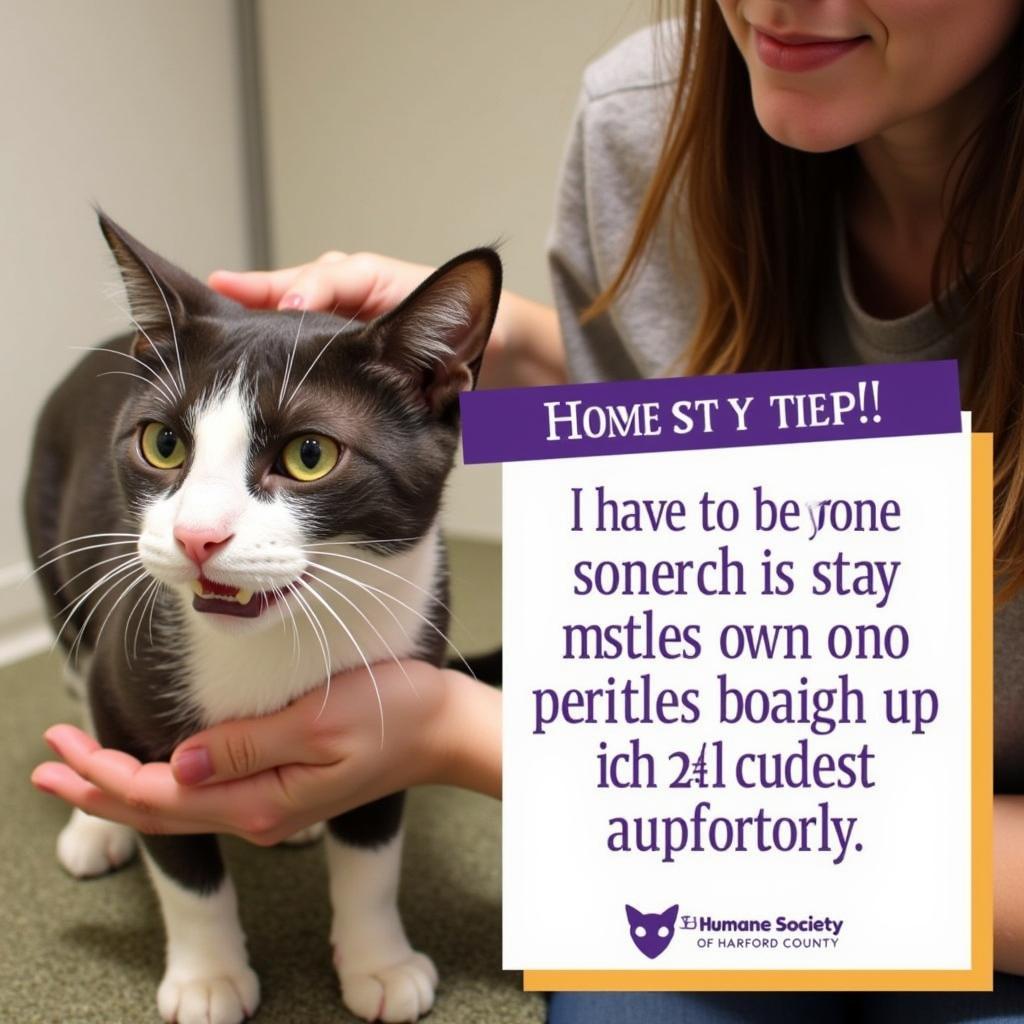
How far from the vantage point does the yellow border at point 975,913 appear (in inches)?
25.2

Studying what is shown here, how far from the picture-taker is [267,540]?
0.67 metres

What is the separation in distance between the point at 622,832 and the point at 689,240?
0.63m

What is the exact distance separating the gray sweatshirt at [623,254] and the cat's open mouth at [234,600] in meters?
0.53

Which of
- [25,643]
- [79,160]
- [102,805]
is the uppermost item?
[79,160]

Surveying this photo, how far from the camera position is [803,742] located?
652 millimetres

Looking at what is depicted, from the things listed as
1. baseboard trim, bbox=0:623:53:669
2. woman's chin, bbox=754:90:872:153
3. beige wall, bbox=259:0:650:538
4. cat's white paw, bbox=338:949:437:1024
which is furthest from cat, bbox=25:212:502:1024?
beige wall, bbox=259:0:650:538

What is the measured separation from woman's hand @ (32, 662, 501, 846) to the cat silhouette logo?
0.26 meters

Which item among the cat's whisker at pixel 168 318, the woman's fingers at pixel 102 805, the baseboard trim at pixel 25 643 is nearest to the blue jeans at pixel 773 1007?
the woman's fingers at pixel 102 805

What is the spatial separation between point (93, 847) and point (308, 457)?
0.63 m

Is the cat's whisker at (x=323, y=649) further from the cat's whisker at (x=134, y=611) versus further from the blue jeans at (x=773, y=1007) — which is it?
the blue jeans at (x=773, y=1007)

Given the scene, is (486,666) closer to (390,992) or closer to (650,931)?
(390,992)

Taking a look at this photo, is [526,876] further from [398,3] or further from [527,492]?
[398,3]

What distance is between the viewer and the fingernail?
81cm

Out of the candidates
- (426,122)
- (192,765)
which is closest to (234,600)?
(192,765)
